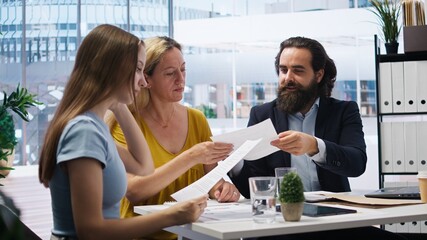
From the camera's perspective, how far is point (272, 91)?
26.9ft

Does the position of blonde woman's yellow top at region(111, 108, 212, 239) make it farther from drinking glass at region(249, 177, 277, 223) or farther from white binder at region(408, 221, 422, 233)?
white binder at region(408, 221, 422, 233)

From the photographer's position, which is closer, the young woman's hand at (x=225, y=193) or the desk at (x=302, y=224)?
the desk at (x=302, y=224)

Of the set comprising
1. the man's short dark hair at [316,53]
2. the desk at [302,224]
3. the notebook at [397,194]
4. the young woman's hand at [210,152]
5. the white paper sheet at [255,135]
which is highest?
the man's short dark hair at [316,53]

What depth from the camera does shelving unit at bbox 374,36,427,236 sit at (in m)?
3.81

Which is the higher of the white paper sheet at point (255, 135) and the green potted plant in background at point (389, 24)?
the green potted plant in background at point (389, 24)

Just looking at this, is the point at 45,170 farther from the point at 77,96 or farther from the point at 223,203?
the point at 223,203

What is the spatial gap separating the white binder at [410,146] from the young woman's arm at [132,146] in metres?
2.10

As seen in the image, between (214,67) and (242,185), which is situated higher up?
(214,67)

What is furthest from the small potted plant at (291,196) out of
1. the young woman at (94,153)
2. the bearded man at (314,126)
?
the bearded man at (314,126)

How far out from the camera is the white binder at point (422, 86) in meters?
3.79

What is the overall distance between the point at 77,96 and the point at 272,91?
21.3 feet

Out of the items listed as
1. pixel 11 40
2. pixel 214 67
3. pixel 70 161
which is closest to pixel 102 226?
pixel 70 161

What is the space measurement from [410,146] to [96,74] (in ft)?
8.39

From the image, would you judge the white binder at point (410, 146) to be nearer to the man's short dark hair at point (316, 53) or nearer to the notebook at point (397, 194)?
the man's short dark hair at point (316, 53)
